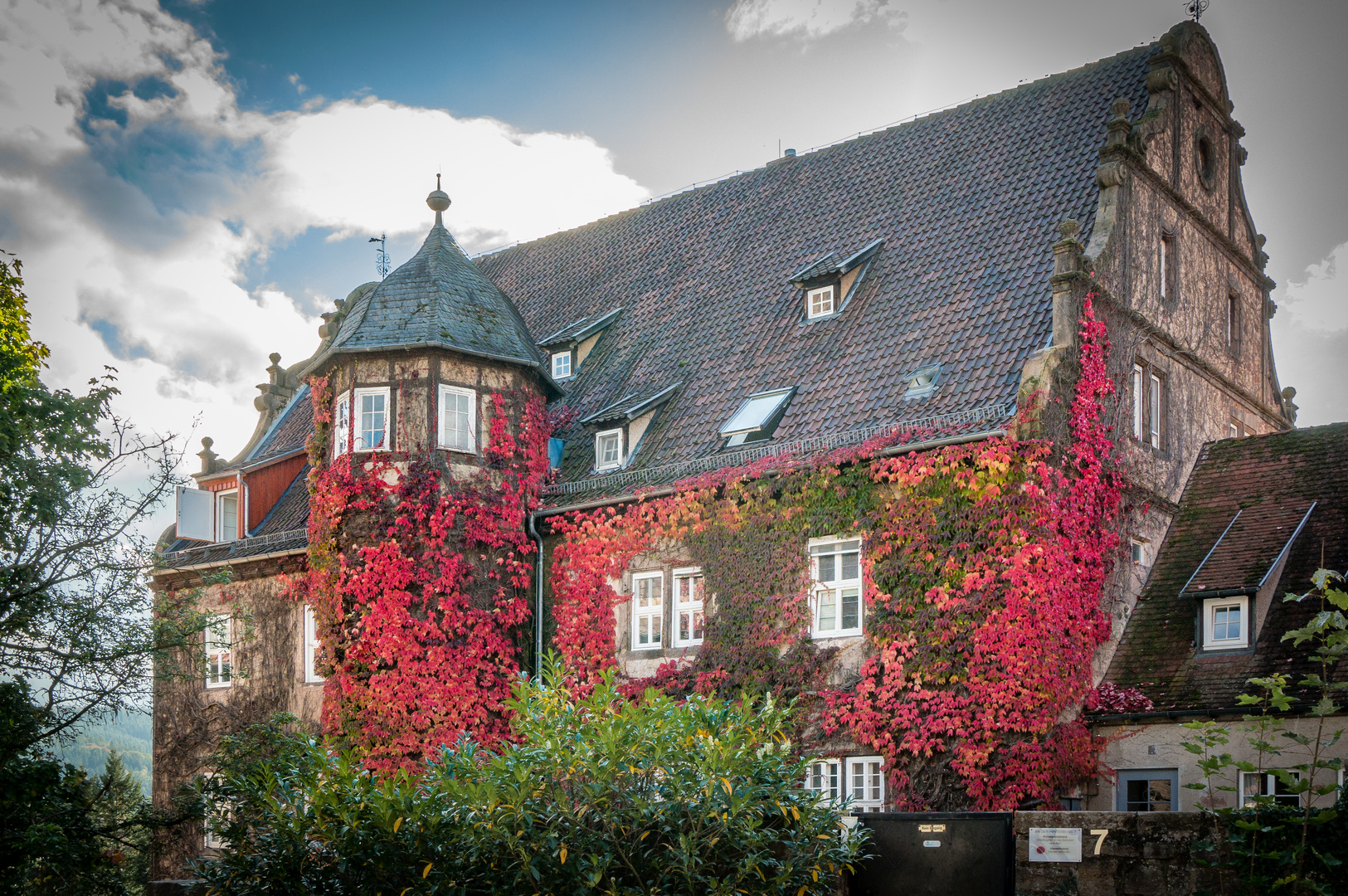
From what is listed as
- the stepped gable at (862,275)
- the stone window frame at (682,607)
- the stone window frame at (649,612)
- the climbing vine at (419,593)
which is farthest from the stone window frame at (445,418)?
the stone window frame at (682,607)

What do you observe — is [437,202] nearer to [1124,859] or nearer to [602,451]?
[602,451]

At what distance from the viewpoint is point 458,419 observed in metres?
20.2

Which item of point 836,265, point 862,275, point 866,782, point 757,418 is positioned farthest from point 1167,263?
point 866,782

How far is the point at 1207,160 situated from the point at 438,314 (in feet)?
40.1

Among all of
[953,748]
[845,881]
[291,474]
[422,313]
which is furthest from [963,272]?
[291,474]

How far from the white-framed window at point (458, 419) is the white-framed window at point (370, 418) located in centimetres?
83

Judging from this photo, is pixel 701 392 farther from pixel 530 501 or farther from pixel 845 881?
pixel 845 881

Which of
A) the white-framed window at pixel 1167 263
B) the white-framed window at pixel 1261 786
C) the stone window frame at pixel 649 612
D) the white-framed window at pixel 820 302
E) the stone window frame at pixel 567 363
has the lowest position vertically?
the white-framed window at pixel 1261 786

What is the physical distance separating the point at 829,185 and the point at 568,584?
27.7 feet

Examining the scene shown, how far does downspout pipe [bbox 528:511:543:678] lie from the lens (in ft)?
64.5

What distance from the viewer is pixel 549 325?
24641 millimetres

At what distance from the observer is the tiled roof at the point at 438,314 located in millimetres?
20094

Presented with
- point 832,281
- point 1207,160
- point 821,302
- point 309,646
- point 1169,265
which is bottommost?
point 309,646

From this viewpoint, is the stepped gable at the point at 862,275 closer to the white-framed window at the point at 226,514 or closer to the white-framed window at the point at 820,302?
the white-framed window at the point at 820,302
